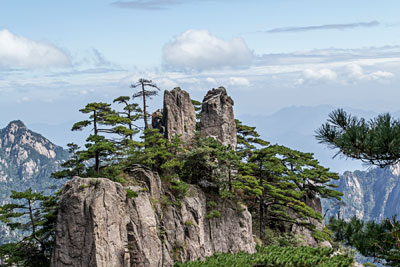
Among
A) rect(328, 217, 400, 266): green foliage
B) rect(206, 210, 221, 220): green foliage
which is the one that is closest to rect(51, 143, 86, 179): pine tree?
rect(206, 210, 221, 220): green foliage

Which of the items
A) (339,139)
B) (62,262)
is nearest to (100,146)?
(62,262)

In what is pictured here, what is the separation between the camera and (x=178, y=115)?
33375 millimetres

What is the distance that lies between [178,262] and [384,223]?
16.5 meters

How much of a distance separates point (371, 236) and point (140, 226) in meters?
14.8

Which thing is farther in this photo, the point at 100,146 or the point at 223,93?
the point at 223,93

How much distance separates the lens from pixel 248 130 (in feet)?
136

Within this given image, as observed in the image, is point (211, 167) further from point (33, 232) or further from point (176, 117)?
point (33, 232)

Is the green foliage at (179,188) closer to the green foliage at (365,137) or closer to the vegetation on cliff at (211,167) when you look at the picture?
the vegetation on cliff at (211,167)

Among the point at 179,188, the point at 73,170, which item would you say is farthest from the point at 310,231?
the point at 73,170

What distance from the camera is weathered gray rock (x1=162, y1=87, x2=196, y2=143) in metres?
32.8

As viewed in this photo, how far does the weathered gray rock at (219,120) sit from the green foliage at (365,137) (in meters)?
25.1

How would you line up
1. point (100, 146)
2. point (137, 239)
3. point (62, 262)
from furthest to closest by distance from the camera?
point (100, 146) → point (137, 239) → point (62, 262)

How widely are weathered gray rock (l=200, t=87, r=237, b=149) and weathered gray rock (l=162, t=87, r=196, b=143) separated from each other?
1.75 m

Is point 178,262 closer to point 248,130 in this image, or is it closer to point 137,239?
point 137,239
